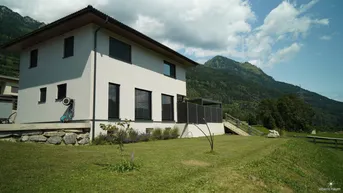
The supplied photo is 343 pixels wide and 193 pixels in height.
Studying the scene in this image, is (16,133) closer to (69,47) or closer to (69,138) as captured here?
(69,138)

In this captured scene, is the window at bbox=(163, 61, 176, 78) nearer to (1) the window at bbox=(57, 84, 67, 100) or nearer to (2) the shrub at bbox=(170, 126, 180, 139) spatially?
(2) the shrub at bbox=(170, 126, 180, 139)

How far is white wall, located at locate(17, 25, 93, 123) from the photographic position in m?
11.8

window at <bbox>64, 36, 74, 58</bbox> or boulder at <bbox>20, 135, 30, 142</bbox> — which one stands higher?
window at <bbox>64, 36, 74, 58</bbox>

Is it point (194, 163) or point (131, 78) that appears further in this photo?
point (131, 78)

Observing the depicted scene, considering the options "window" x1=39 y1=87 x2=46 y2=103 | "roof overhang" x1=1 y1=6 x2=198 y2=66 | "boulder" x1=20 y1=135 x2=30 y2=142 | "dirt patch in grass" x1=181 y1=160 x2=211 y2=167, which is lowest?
"dirt patch in grass" x1=181 y1=160 x2=211 y2=167

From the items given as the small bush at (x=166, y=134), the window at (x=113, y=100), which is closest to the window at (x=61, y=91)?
the window at (x=113, y=100)

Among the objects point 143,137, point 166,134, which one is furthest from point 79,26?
point 166,134

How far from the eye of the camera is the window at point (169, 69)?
728 inches

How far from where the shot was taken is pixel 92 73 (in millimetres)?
11625

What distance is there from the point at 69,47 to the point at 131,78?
13.2 ft

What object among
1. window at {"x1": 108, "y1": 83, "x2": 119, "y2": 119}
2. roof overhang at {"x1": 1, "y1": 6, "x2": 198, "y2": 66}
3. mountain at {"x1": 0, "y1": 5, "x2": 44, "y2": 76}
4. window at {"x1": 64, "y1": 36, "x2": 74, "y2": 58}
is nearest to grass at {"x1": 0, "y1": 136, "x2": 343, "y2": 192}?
window at {"x1": 108, "y1": 83, "x2": 119, "y2": 119}

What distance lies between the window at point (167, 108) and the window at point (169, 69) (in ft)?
6.70

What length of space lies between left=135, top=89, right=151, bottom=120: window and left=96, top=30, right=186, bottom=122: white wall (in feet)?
1.18

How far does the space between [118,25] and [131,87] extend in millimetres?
3821
